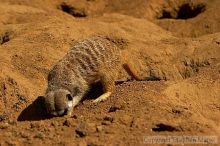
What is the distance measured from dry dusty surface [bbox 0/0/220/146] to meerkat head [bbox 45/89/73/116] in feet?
0.35

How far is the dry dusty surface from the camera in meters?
3.71

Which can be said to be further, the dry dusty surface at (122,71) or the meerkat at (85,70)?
the meerkat at (85,70)

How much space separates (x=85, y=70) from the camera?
473 cm

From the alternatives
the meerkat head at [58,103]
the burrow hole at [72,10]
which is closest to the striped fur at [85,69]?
the meerkat head at [58,103]

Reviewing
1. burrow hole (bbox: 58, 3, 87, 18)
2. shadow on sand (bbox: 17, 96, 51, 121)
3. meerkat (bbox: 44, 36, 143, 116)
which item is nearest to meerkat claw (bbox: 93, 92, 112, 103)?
meerkat (bbox: 44, 36, 143, 116)

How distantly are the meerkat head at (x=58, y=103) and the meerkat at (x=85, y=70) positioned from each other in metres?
0.03

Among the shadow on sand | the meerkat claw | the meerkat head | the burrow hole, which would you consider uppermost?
the burrow hole

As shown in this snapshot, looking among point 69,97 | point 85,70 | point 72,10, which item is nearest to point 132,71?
point 85,70

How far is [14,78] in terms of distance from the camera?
4.95 meters

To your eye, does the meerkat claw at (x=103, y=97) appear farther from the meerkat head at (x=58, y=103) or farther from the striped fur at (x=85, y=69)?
the meerkat head at (x=58, y=103)

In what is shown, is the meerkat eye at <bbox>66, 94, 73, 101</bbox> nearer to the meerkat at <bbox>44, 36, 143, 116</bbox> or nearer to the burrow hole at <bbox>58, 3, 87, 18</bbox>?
the meerkat at <bbox>44, 36, 143, 116</bbox>

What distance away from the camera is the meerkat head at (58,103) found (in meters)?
4.21

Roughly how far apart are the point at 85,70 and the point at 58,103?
63 cm

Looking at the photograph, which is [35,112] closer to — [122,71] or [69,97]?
[69,97]
